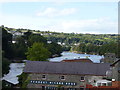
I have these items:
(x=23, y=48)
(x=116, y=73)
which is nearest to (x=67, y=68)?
(x=116, y=73)

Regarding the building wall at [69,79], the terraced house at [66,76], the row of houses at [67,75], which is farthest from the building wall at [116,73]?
the building wall at [69,79]

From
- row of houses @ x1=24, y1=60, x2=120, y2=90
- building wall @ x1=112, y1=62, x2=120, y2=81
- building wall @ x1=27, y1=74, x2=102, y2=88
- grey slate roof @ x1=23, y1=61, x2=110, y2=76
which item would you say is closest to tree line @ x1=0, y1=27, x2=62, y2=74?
grey slate roof @ x1=23, y1=61, x2=110, y2=76

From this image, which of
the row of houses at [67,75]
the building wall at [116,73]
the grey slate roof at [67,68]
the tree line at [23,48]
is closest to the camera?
the building wall at [116,73]

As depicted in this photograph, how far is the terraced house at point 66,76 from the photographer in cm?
3300

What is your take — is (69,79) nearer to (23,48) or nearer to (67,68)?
(67,68)

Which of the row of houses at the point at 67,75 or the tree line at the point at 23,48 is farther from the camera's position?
the tree line at the point at 23,48

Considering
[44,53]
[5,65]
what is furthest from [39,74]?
[44,53]

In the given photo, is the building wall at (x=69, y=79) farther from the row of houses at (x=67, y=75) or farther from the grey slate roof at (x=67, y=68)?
the grey slate roof at (x=67, y=68)

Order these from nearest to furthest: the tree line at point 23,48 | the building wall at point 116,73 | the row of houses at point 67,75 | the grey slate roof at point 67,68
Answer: the building wall at point 116,73
the row of houses at point 67,75
the grey slate roof at point 67,68
the tree line at point 23,48

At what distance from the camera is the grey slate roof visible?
109 feet

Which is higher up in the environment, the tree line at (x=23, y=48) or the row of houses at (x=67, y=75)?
the tree line at (x=23, y=48)

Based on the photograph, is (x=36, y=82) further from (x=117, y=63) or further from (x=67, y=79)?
(x=117, y=63)

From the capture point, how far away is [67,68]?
34062 millimetres

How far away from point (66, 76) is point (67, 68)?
1.14 metres
